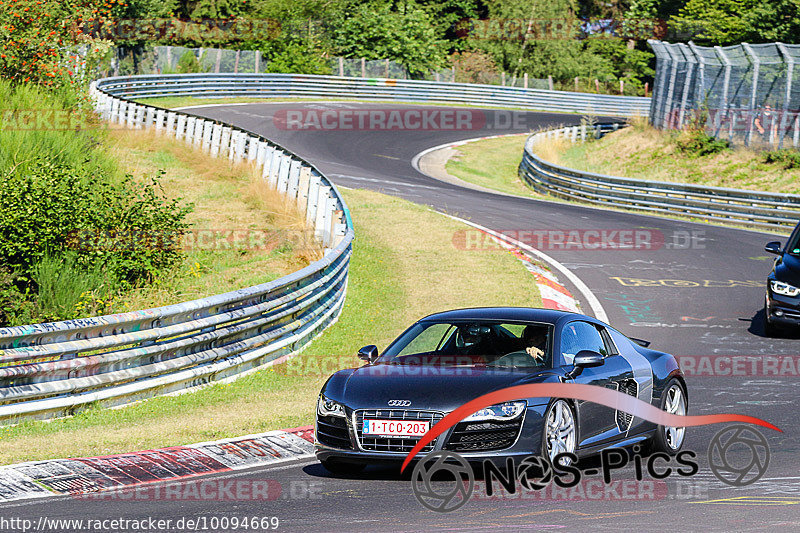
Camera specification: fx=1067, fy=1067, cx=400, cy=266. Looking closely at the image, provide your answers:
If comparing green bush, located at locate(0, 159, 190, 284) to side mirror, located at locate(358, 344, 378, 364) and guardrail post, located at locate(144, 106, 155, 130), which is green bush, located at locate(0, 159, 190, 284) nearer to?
side mirror, located at locate(358, 344, 378, 364)

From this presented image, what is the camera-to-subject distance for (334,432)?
798cm

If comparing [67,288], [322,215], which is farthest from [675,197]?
[67,288]

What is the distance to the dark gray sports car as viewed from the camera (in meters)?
7.55

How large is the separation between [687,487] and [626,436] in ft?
3.80

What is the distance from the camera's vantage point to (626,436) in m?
8.63

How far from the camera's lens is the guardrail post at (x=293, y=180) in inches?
878

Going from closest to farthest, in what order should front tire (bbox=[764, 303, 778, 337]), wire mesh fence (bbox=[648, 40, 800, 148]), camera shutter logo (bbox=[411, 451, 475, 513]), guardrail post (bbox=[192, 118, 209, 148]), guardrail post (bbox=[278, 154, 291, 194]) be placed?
camera shutter logo (bbox=[411, 451, 475, 513]), front tire (bbox=[764, 303, 778, 337]), guardrail post (bbox=[278, 154, 291, 194]), guardrail post (bbox=[192, 118, 209, 148]), wire mesh fence (bbox=[648, 40, 800, 148])

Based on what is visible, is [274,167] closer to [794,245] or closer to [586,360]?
[794,245]

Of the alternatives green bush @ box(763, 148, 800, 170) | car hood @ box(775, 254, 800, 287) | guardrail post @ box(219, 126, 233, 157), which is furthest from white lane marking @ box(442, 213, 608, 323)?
green bush @ box(763, 148, 800, 170)

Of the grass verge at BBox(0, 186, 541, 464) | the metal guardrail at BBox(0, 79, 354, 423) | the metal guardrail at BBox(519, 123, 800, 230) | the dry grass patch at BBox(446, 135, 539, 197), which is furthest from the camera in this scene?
the dry grass patch at BBox(446, 135, 539, 197)

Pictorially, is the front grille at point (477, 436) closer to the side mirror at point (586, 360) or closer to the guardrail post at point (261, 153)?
the side mirror at point (586, 360)

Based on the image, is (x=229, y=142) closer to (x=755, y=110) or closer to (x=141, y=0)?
(x=755, y=110)

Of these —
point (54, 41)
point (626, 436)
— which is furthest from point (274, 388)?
point (54, 41)

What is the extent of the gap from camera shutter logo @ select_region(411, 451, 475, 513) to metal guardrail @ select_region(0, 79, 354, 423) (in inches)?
162
